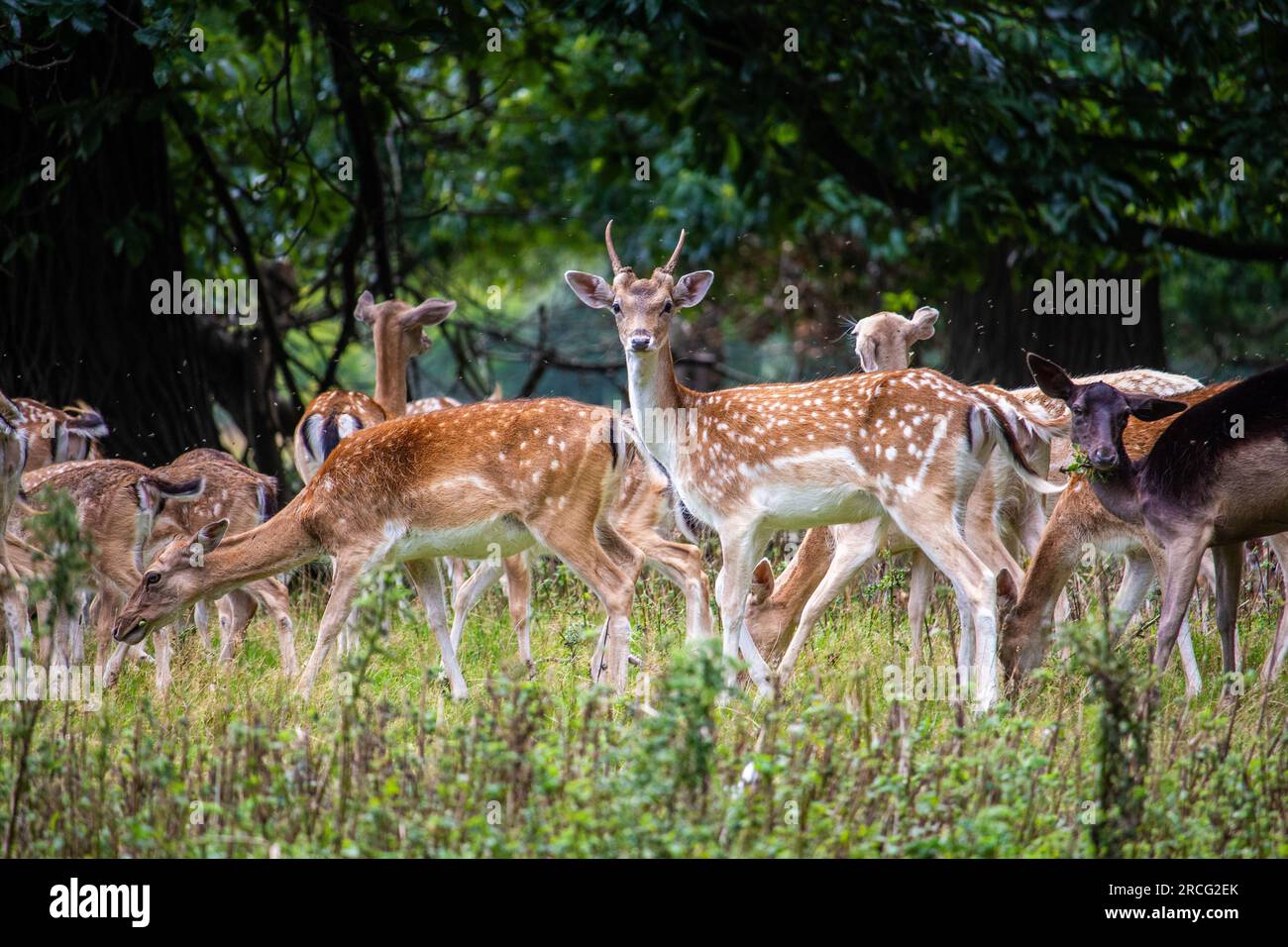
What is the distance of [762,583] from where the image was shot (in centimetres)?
789

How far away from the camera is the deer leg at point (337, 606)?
6.85 m

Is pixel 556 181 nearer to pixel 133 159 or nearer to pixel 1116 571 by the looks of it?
pixel 133 159

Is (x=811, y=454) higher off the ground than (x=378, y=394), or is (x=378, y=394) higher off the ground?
(x=378, y=394)

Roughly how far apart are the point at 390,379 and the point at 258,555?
3.04 m

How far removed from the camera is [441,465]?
7199 mm

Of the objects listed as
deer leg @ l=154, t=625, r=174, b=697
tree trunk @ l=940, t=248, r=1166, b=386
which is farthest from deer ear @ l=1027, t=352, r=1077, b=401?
tree trunk @ l=940, t=248, r=1166, b=386

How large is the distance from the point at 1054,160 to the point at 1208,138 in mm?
1775

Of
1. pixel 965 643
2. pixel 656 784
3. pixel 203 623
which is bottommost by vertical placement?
pixel 656 784

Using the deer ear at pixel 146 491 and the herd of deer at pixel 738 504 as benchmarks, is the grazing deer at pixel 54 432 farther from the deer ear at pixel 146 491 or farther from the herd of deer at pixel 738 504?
the deer ear at pixel 146 491

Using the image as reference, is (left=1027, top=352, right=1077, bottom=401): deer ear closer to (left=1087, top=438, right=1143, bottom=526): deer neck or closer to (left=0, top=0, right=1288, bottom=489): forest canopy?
(left=1087, top=438, right=1143, bottom=526): deer neck

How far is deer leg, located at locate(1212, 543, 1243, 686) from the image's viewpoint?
730 cm

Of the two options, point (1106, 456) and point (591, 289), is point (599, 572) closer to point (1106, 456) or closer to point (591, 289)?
point (591, 289)

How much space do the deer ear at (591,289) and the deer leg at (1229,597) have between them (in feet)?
9.98

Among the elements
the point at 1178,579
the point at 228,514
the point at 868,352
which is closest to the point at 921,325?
the point at 868,352
